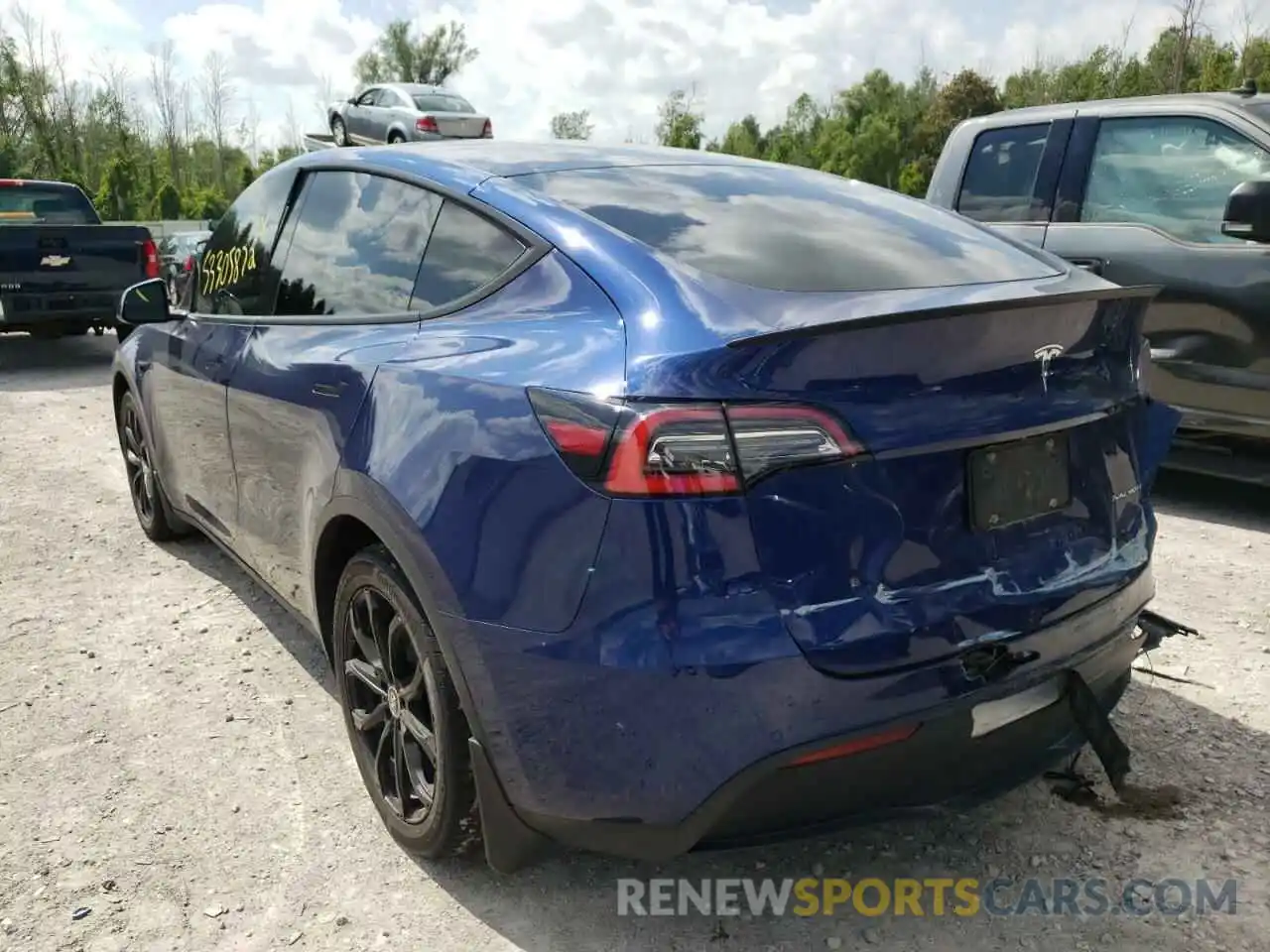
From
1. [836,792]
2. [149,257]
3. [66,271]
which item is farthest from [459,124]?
[836,792]

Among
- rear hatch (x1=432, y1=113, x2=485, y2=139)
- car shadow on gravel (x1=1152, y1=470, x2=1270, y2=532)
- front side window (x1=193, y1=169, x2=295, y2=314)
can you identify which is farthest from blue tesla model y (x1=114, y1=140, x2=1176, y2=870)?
rear hatch (x1=432, y1=113, x2=485, y2=139)

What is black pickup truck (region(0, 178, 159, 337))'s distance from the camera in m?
10.2

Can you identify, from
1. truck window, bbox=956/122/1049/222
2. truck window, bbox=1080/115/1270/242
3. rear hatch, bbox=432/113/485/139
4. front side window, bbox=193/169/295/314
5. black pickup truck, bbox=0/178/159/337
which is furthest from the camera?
rear hatch, bbox=432/113/485/139

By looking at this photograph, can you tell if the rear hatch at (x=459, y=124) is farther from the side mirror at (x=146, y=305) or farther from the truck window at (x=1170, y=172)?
the side mirror at (x=146, y=305)

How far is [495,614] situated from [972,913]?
125 centimetres

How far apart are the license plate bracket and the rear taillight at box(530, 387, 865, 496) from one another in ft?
1.00

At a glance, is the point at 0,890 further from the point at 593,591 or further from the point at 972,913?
the point at 972,913

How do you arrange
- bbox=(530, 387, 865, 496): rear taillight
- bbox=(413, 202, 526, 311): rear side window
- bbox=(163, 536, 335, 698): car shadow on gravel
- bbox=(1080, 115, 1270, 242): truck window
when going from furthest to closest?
bbox=(1080, 115, 1270, 242): truck window, bbox=(163, 536, 335, 698): car shadow on gravel, bbox=(413, 202, 526, 311): rear side window, bbox=(530, 387, 865, 496): rear taillight

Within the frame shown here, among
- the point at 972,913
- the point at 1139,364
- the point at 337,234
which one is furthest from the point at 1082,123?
the point at 972,913

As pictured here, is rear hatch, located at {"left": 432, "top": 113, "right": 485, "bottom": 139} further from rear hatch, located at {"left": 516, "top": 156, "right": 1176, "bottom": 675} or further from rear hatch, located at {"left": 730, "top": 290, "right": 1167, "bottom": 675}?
rear hatch, located at {"left": 730, "top": 290, "right": 1167, "bottom": 675}

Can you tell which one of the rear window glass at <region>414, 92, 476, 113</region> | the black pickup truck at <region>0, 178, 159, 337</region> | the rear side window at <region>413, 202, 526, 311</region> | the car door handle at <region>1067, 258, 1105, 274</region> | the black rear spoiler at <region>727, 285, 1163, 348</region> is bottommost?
the black pickup truck at <region>0, 178, 159, 337</region>

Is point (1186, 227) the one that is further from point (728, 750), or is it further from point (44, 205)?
point (44, 205)

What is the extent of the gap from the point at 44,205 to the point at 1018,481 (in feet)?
43.6

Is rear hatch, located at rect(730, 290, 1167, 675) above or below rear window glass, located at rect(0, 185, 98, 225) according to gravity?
below
